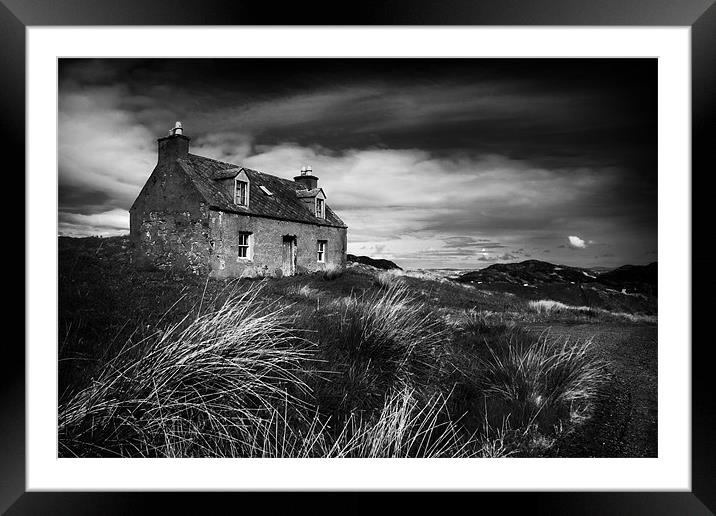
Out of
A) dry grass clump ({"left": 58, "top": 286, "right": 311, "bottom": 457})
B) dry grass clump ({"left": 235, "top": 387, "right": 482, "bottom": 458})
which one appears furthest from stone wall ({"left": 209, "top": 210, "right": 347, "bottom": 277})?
dry grass clump ({"left": 235, "top": 387, "right": 482, "bottom": 458})

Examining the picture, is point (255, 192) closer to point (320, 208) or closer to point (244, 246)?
point (244, 246)

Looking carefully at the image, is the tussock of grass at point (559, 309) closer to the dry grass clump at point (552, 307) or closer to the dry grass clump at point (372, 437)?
the dry grass clump at point (552, 307)

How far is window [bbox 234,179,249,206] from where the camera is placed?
13.2 feet

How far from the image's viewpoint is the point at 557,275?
2830 millimetres

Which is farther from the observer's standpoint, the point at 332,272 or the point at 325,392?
the point at 332,272

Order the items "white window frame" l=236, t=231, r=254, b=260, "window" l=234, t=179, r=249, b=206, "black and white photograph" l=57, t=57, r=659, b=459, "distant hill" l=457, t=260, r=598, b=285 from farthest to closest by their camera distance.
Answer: "white window frame" l=236, t=231, r=254, b=260 < "window" l=234, t=179, r=249, b=206 < "distant hill" l=457, t=260, r=598, b=285 < "black and white photograph" l=57, t=57, r=659, b=459

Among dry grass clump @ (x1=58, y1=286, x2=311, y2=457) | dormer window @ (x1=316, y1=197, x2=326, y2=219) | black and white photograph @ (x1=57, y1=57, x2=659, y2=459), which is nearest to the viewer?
dry grass clump @ (x1=58, y1=286, x2=311, y2=457)

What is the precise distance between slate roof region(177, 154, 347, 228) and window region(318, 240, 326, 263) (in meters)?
0.21

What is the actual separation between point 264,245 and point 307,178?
1.74m

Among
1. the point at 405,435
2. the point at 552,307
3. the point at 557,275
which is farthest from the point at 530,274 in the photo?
the point at 405,435

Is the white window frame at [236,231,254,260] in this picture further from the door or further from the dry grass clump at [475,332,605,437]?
the dry grass clump at [475,332,605,437]
